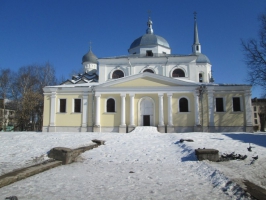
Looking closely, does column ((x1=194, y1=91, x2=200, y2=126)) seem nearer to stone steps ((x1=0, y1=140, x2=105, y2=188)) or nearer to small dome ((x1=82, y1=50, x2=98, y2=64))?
stone steps ((x1=0, y1=140, x2=105, y2=188))

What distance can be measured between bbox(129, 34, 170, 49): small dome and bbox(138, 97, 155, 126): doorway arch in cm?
940

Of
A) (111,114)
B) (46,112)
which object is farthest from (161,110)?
(46,112)

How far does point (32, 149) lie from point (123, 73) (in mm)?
16523

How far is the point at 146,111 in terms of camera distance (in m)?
22.3

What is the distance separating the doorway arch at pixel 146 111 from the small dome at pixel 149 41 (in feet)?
30.8

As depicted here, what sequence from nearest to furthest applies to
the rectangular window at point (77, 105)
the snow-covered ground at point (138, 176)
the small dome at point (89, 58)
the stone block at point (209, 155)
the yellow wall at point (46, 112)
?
the snow-covered ground at point (138, 176), the stone block at point (209, 155), the yellow wall at point (46, 112), the rectangular window at point (77, 105), the small dome at point (89, 58)

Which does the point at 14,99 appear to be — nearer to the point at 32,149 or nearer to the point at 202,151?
the point at 32,149

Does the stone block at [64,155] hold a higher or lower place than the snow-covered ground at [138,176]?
higher

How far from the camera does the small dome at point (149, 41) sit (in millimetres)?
28617

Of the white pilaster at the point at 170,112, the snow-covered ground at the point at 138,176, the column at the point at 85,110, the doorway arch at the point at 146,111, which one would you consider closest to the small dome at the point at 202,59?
the white pilaster at the point at 170,112

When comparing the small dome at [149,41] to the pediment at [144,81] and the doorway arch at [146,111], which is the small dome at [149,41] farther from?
the doorway arch at [146,111]

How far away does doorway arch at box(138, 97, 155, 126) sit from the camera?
22.2 m

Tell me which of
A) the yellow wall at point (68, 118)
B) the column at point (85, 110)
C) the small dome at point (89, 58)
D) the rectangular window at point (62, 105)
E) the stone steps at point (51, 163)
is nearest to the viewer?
the stone steps at point (51, 163)

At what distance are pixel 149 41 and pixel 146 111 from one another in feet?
34.9
